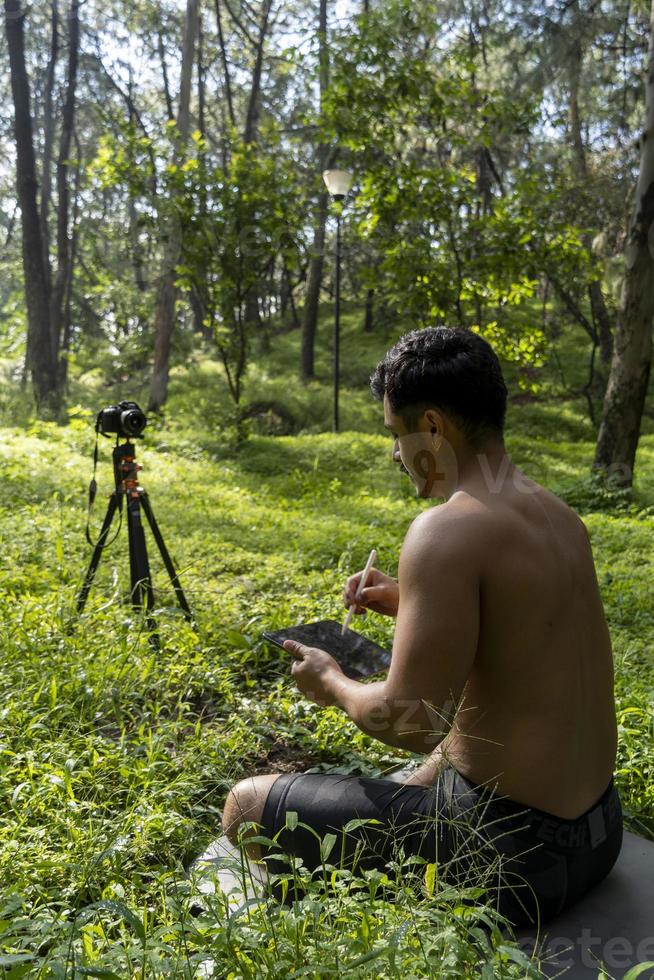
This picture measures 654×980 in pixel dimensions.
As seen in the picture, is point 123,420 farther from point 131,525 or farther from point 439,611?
point 439,611

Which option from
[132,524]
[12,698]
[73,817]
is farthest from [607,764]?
[132,524]

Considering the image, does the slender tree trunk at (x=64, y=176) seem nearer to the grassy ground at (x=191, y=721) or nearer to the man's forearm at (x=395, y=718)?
the grassy ground at (x=191, y=721)

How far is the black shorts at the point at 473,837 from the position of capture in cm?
165

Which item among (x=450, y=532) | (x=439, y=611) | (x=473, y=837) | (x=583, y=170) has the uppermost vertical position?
(x=583, y=170)

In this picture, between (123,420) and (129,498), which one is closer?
(123,420)

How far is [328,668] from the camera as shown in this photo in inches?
81.3

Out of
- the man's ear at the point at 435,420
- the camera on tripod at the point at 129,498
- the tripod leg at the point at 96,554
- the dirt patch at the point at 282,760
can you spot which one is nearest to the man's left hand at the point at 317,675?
the man's ear at the point at 435,420

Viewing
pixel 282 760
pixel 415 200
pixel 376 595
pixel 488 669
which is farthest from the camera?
pixel 415 200

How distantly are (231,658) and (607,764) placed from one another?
7.65 feet

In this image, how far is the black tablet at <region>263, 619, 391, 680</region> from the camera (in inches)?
98.3

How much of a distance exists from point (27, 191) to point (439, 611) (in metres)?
13.2

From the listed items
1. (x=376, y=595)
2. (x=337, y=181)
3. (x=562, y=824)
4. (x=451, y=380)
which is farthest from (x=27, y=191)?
(x=562, y=824)

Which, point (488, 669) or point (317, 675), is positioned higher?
point (488, 669)

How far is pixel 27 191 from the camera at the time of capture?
41.9 ft
